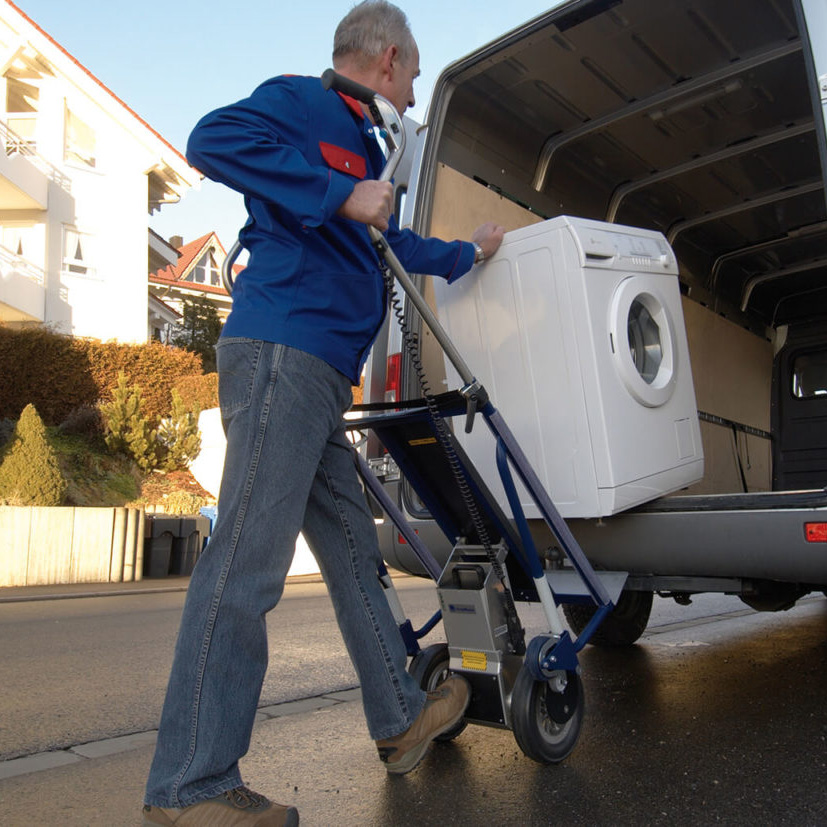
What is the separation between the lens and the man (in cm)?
199

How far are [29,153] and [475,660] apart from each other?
2186 centimetres

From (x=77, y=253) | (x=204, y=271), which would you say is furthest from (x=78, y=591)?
(x=204, y=271)

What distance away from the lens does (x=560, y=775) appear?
8.63ft

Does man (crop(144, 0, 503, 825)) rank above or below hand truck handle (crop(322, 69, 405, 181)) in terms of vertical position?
below

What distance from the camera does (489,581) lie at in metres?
2.65

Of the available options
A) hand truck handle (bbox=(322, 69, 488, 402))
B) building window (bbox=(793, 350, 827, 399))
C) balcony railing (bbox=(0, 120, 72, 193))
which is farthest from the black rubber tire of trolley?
balcony railing (bbox=(0, 120, 72, 193))

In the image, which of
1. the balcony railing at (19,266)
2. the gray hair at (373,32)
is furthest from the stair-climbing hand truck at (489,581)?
the balcony railing at (19,266)

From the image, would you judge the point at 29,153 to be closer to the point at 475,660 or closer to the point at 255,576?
the point at 475,660

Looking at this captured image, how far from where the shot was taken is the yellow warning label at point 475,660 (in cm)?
264

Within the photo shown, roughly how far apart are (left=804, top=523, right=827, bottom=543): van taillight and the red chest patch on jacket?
1.63 m

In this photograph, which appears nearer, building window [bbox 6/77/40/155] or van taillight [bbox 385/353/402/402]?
van taillight [bbox 385/353/402/402]

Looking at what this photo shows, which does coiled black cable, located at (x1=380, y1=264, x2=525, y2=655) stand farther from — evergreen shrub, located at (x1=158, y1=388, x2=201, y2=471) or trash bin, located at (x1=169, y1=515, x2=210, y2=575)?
evergreen shrub, located at (x1=158, y1=388, x2=201, y2=471)

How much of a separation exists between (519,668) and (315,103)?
5.46 feet

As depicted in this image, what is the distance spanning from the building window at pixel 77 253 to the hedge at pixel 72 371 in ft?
15.9
